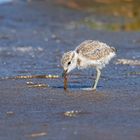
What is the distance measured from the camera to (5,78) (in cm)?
1312

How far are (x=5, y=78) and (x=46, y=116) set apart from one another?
151 inches

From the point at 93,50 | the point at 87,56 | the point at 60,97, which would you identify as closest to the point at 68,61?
the point at 87,56

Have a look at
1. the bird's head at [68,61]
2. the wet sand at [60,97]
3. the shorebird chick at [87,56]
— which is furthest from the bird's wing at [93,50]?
the wet sand at [60,97]

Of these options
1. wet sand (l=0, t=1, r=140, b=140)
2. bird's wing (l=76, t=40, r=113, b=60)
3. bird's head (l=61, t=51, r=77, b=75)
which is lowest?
wet sand (l=0, t=1, r=140, b=140)

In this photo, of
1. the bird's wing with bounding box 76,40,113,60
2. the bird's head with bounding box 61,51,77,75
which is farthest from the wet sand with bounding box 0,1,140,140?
the bird's wing with bounding box 76,40,113,60

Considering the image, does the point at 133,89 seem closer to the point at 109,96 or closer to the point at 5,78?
the point at 109,96

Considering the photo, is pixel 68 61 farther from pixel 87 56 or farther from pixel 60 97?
pixel 60 97

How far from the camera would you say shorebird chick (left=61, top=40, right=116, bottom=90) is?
11352 millimetres

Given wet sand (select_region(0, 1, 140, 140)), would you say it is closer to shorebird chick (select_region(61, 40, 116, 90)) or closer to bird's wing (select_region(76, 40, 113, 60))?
shorebird chick (select_region(61, 40, 116, 90))

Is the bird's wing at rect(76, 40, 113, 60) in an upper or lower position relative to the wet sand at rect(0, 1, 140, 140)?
upper

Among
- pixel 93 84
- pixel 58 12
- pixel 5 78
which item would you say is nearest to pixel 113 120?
pixel 93 84

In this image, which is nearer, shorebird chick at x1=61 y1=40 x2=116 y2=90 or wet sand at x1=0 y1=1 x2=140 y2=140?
wet sand at x1=0 y1=1 x2=140 y2=140

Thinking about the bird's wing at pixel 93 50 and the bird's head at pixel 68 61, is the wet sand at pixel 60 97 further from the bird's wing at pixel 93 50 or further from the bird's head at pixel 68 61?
the bird's wing at pixel 93 50

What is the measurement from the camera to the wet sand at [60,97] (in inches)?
335
